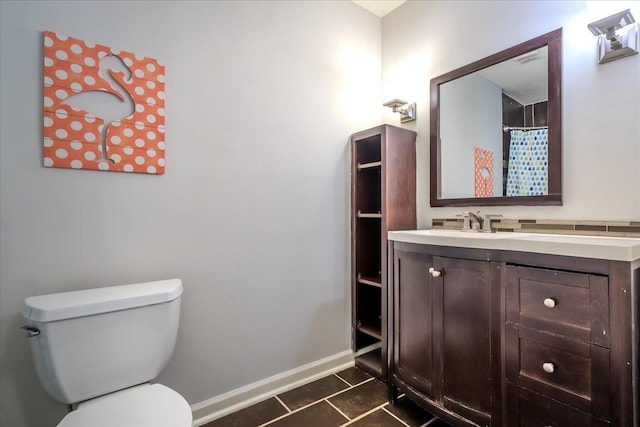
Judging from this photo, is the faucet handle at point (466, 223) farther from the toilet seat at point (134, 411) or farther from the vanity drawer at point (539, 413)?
the toilet seat at point (134, 411)

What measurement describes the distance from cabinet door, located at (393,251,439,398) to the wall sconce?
1083 mm

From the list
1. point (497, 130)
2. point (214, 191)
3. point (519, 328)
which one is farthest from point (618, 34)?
point (214, 191)

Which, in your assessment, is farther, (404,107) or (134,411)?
(404,107)

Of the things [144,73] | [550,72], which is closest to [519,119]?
[550,72]

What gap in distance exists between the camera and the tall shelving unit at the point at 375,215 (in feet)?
6.57

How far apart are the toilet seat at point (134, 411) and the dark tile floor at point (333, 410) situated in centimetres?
62

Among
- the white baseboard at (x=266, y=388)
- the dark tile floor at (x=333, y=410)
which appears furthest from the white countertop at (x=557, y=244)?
the white baseboard at (x=266, y=388)

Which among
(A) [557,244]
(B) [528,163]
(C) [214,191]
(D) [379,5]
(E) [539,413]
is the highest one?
(D) [379,5]

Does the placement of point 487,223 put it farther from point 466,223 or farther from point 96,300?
point 96,300

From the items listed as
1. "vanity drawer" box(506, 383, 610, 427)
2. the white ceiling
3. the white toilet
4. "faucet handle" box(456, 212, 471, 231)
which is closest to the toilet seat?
the white toilet

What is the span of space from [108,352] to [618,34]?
2.48 m

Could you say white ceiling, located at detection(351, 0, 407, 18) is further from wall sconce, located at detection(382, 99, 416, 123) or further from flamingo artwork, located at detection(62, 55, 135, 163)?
flamingo artwork, located at detection(62, 55, 135, 163)

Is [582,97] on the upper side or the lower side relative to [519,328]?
upper

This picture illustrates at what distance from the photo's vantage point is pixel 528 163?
1627mm
